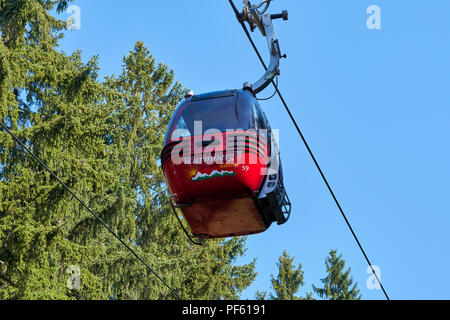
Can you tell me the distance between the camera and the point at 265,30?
385 inches

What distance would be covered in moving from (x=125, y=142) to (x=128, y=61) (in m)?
4.22

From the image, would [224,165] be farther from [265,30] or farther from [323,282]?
[323,282]

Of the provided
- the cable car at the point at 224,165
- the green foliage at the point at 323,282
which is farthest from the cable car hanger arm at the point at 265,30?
the green foliage at the point at 323,282

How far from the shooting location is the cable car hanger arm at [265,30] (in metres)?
9.25

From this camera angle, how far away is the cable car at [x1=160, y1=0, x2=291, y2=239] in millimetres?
7707

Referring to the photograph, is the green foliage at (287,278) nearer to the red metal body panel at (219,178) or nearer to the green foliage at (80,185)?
the green foliage at (80,185)

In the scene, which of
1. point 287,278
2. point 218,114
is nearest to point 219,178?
point 218,114

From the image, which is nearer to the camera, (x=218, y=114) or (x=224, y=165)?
(x=224, y=165)

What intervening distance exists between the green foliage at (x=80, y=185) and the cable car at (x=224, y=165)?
7.40 meters

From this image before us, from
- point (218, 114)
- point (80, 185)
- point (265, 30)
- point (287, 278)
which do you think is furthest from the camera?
point (287, 278)

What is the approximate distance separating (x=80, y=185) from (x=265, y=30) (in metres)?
7.87

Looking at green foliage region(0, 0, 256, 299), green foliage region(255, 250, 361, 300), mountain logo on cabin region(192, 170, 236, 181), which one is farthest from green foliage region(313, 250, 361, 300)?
mountain logo on cabin region(192, 170, 236, 181)

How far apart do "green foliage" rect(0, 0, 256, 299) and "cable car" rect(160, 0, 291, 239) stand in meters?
7.40
